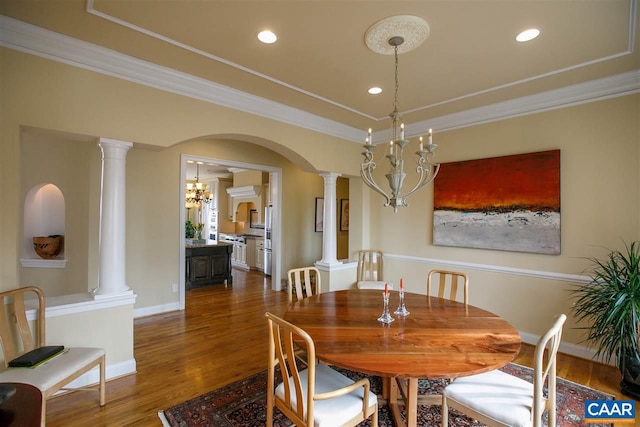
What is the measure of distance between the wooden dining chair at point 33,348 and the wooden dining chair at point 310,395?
1352 mm

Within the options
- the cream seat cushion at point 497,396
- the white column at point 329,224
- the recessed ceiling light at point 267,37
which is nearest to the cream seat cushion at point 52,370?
the cream seat cushion at point 497,396

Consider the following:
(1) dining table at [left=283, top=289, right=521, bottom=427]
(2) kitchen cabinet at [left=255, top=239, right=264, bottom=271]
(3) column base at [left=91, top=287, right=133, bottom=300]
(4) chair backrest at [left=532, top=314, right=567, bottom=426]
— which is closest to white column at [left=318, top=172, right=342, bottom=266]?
(1) dining table at [left=283, top=289, right=521, bottom=427]

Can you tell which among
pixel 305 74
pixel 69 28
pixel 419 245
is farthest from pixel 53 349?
pixel 419 245

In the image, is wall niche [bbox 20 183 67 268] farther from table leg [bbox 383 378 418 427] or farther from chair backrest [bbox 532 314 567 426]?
chair backrest [bbox 532 314 567 426]

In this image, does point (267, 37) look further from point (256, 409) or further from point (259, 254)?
point (259, 254)

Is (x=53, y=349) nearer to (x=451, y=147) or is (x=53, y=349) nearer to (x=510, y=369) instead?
(x=510, y=369)

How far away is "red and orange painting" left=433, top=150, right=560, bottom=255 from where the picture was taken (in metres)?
3.21

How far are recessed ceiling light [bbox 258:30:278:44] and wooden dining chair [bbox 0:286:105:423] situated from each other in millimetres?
2487

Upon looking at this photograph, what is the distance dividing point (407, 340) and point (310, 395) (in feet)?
2.17

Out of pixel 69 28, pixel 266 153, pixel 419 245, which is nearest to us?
pixel 69 28

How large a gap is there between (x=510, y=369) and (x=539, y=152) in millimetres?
2287

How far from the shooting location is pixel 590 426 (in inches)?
80.6

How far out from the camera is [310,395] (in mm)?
1416

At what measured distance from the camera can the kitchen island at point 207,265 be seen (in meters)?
5.80
